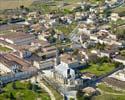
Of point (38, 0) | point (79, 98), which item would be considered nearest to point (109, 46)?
point (79, 98)

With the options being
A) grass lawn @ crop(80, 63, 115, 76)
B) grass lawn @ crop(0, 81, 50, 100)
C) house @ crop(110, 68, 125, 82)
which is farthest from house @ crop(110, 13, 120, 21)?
grass lawn @ crop(0, 81, 50, 100)

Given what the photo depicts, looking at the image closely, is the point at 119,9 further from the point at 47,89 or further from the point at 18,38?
the point at 47,89

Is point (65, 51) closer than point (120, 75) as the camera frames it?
No

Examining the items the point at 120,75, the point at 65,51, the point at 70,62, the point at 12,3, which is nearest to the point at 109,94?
the point at 120,75

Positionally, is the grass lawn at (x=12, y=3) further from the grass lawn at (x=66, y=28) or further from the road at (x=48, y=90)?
the road at (x=48, y=90)

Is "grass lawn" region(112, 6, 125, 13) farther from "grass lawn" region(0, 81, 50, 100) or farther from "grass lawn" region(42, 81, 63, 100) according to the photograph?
"grass lawn" region(0, 81, 50, 100)

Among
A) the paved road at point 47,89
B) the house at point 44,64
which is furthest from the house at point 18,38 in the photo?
the paved road at point 47,89

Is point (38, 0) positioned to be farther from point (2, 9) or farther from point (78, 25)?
point (78, 25)

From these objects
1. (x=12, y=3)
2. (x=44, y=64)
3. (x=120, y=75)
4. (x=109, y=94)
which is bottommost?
(x=109, y=94)
